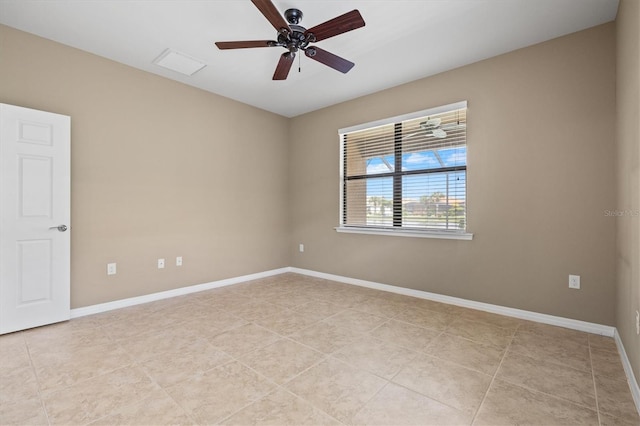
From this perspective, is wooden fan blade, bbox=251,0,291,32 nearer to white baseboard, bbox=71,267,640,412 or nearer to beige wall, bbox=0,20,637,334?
beige wall, bbox=0,20,637,334

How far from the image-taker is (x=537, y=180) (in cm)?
291

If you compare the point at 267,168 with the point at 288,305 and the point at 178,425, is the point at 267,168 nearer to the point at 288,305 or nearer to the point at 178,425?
the point at 288,305

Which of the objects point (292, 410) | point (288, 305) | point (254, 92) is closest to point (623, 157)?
point (292, 410)

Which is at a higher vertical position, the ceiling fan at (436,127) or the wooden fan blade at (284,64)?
the wooden fan blade at (284,64)

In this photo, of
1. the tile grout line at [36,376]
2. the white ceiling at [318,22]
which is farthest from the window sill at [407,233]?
the tile grout line at [36,376]

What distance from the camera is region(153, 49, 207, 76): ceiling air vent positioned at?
316 centimetres

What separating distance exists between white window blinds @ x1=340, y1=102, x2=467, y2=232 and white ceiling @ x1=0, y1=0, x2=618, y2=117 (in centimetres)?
66

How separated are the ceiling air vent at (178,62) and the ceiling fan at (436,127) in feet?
8.82

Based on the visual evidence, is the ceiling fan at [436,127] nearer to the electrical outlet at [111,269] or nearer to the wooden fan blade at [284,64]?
the wooden fan blade at [284,64]

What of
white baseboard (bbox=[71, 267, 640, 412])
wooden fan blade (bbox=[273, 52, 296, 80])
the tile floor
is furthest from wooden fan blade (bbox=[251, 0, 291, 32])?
white baseboard (bbox=[71, 267, 640, 412])

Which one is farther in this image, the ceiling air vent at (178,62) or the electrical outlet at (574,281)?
the ceiling air vent at (178,62)

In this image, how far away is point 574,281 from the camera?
2.74 metres

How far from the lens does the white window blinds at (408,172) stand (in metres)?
3.48

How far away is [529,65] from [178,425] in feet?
13.2
